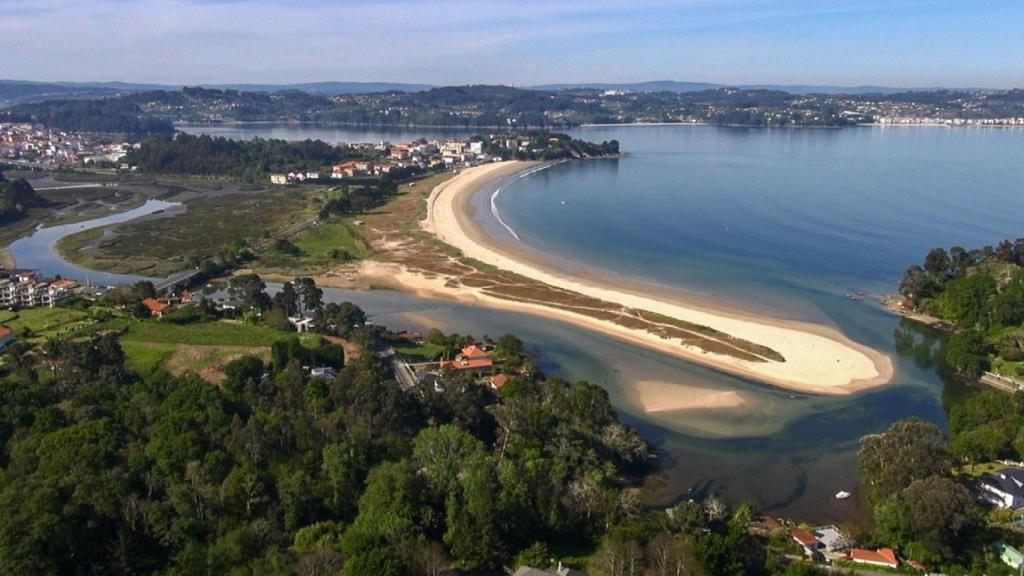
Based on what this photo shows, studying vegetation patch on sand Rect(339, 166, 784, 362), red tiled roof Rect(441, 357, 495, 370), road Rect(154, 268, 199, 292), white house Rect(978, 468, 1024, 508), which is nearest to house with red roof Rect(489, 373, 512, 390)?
red tiled roof Rect(441, 357, 495, 370)

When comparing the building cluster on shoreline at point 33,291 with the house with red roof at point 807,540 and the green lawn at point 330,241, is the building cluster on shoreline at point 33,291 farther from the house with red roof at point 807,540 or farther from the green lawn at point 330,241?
the house with red roof at point 807,540

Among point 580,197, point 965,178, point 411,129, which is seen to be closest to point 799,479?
point 580,197

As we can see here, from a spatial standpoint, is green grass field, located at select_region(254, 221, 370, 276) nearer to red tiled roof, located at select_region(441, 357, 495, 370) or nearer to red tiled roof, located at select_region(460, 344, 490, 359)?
red tiled roof, located at select_region(460, 344, 490, 359)

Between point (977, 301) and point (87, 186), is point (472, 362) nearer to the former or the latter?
point (977, 301)

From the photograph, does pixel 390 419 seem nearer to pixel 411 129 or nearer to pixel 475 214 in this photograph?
pixel 475 214

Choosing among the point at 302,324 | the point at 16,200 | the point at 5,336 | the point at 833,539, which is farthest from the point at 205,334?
the point at 16,200

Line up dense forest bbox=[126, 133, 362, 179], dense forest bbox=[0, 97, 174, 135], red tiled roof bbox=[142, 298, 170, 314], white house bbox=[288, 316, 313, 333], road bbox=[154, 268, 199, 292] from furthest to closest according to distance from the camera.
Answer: dense forest bbox=[0, 97, 174, 135], dense forest bbox=[126, 133, 362, 179], road bbox=[154, 268, 199, 292], red tiled roof bbox=[142, 298, 170, 314], white house bbox=[288, 316, 313, 333]

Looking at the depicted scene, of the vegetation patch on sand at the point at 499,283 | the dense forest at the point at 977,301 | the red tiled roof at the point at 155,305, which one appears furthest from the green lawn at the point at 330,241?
the dense forest at the point at 977,301
